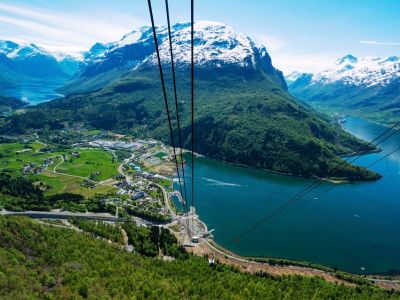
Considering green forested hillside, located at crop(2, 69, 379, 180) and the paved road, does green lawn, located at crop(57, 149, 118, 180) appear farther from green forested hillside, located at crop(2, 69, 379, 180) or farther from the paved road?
green forested hillside, located at crop(2, 69, 379, 180)

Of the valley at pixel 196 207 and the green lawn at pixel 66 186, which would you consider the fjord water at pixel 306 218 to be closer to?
the valley at pixel 196 207

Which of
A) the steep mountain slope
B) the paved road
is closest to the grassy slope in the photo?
the paved road

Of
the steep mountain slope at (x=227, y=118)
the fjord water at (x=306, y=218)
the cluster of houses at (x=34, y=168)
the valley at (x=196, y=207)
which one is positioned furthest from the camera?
the steep mountain slope at (x=227, y=118)

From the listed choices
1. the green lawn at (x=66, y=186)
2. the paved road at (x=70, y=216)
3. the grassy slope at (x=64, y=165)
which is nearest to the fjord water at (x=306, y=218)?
the paved road at (x=70, y=216)

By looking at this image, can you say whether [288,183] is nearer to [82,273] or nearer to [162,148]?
[162,148]

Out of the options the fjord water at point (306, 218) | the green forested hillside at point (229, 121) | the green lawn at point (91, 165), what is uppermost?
the green forested hillside at point (229, 121)

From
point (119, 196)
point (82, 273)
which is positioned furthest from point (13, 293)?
point (119, 196)
